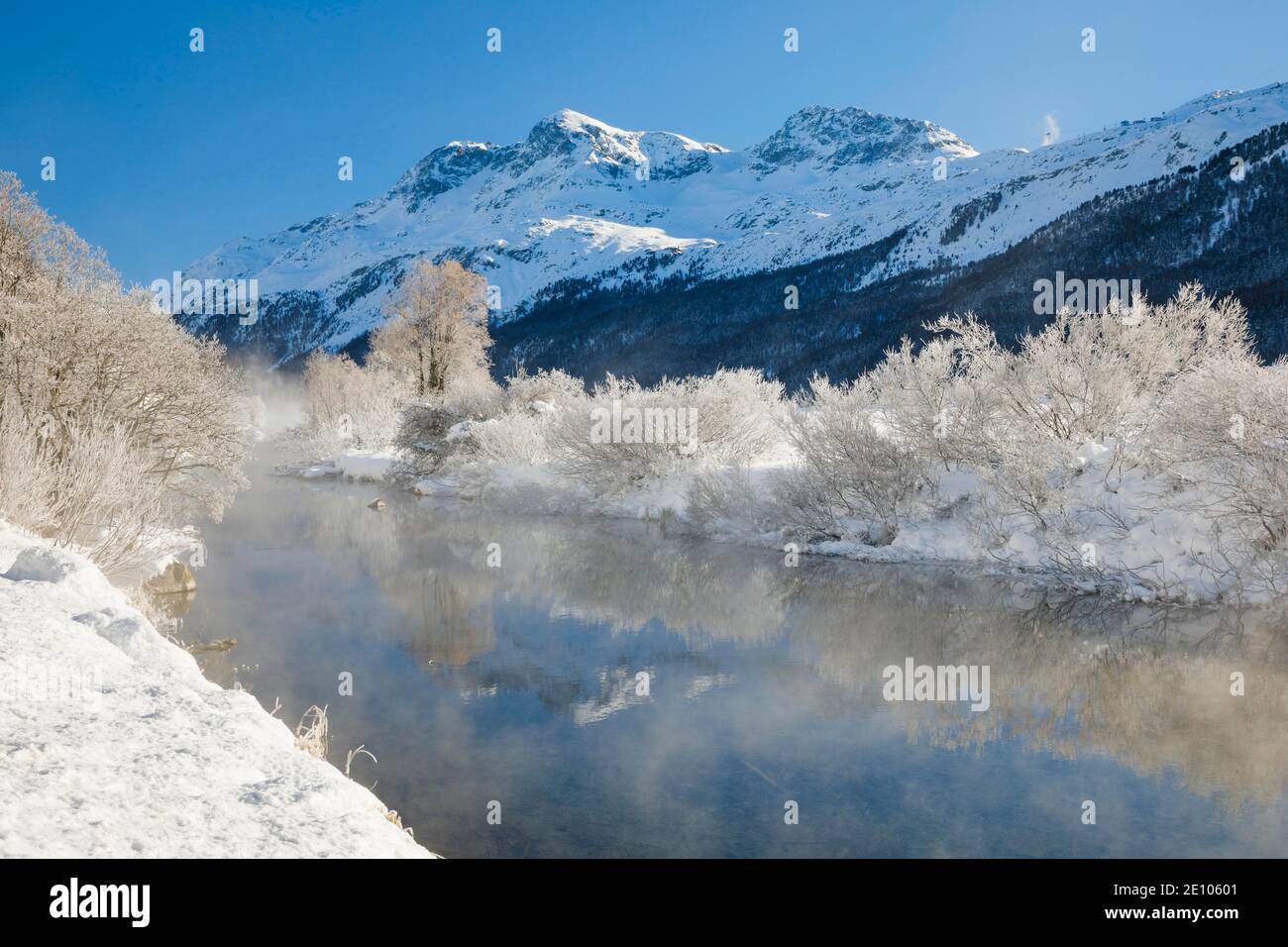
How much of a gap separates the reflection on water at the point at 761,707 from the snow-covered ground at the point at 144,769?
1.92 meters

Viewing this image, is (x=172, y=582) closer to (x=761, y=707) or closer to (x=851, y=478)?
(x=761, y=707)

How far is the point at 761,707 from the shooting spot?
10422 mm

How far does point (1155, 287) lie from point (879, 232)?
190ft

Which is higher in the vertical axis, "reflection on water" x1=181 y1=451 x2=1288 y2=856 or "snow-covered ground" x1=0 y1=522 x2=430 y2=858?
"snow-covered ground" x1=0 y1=522 x2=430 y2=858

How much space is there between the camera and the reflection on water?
24.0 feet

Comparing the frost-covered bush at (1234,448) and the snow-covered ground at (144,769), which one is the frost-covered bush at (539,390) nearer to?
the frost-covered bush at (1234,448)

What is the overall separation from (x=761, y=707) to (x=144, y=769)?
23.3ft

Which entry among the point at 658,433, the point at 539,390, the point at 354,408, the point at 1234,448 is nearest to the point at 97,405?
the point at 658,433

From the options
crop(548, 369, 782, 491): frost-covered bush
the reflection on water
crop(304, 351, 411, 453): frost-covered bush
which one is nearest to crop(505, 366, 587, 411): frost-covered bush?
crop(548, 369, 782, 491): frost-covered bush

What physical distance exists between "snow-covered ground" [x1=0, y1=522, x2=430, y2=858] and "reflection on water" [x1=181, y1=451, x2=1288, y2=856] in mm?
1923

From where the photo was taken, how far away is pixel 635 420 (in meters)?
27.5

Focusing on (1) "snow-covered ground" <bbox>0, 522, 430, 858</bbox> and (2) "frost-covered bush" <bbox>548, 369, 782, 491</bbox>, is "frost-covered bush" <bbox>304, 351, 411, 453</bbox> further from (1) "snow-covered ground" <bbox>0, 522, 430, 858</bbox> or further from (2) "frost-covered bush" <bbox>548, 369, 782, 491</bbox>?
(1) "snow-covered ground" <bbox>0, 522, 430, 858</bbox>

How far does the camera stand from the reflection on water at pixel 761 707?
7320 mm

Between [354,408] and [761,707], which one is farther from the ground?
[354,408]
